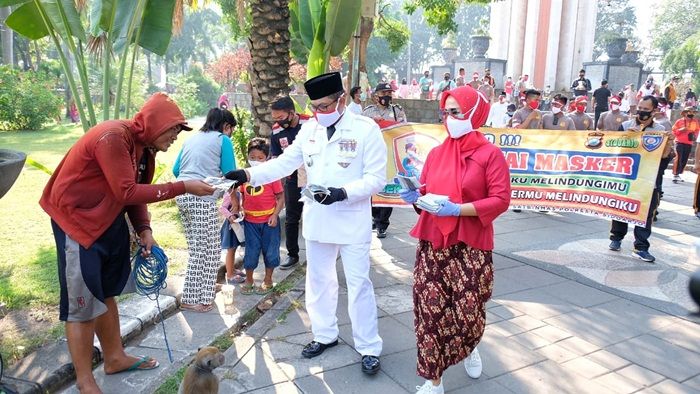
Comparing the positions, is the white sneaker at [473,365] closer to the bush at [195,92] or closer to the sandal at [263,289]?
the sandal at [263,289]

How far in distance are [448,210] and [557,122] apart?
7.09 m

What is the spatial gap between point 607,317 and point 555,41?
25.9 m

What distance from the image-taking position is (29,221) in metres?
8.04

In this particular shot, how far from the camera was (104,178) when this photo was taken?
3281 mm

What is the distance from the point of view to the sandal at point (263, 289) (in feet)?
17.8

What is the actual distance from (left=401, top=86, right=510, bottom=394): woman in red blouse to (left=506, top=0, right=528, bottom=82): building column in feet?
91.5

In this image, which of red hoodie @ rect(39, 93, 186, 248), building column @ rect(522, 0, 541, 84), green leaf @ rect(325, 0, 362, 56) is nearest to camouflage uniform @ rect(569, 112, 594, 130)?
green leaf @ rect(325, 0, 362, 56)

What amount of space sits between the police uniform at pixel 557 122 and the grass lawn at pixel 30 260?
20.8 ft

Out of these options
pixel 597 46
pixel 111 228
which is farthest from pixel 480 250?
pixel 597 46

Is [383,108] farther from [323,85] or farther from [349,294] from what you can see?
[349,294]

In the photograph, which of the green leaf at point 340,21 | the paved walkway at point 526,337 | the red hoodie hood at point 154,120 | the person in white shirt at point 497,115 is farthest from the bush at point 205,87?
the red hoodie hood at point 154,120

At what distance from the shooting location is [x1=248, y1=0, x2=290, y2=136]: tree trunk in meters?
8.01

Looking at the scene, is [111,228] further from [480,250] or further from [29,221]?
[29,221]

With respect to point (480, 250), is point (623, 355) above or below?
below
